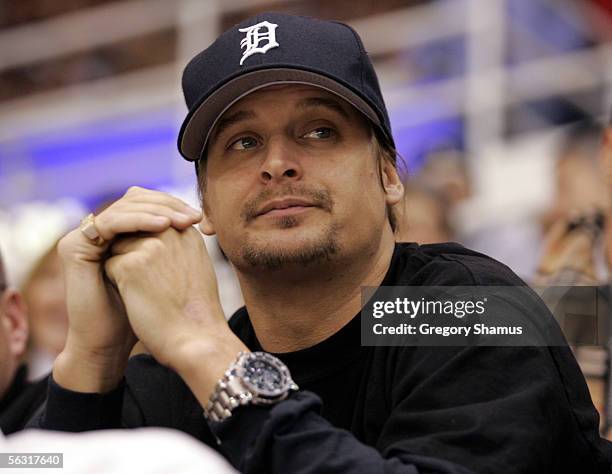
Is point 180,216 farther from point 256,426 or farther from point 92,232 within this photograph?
point 256,426

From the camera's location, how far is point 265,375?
1350 mm

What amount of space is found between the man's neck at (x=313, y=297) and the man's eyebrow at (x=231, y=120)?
0.25 meters

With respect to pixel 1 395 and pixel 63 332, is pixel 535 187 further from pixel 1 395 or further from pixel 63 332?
pixel 1 395

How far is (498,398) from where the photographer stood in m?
1.36

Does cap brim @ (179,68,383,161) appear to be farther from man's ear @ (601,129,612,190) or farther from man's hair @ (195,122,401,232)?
man's ear @ (601,129,612,190)

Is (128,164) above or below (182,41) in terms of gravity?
below

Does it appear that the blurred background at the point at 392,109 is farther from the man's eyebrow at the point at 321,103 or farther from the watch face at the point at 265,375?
the watch face at the point at 265,375

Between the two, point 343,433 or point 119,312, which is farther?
point 119,312

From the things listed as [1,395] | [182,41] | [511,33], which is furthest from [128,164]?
[1,395]

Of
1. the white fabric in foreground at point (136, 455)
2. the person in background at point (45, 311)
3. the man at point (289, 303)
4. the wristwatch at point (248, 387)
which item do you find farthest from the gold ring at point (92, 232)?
the person in background at point (45, 311)

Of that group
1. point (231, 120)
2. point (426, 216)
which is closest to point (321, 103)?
point (231, 120)

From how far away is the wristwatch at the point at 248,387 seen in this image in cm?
132

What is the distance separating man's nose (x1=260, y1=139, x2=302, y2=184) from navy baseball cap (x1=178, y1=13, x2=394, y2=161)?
0.33 feet

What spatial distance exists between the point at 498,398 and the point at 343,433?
8.7 inches
